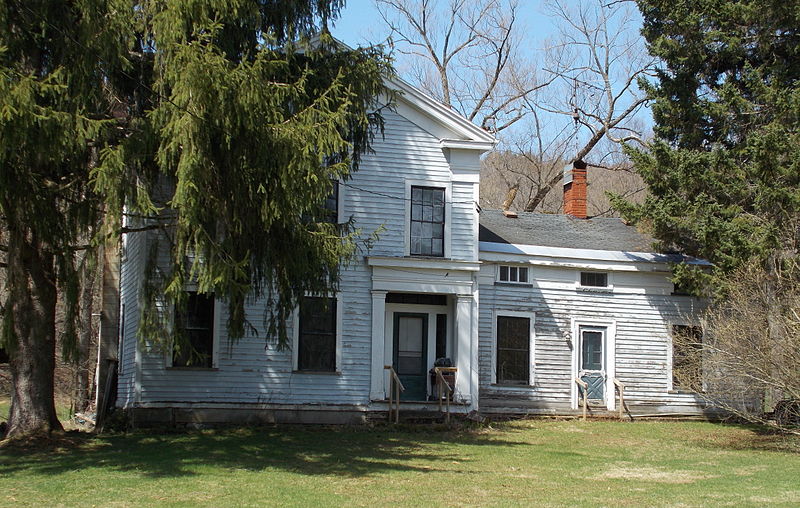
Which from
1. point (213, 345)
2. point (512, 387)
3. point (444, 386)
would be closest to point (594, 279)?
point (512, 387)

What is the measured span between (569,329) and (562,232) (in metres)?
2.75

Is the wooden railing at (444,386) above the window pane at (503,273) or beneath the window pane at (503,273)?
beneath

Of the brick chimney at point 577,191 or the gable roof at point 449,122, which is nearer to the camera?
the gable roof at point 449,122

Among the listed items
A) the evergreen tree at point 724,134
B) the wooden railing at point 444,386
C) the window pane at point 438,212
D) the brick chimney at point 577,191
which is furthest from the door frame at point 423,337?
the brick chimney at point 577,191

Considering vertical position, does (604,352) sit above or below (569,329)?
below

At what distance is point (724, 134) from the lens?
706 inches

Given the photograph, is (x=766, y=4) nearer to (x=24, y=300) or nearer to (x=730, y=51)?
(x=730, y=51)

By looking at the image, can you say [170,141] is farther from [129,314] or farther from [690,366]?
[690,366]

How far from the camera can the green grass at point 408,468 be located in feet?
32.9

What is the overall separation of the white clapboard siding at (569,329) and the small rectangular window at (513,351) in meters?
0.20

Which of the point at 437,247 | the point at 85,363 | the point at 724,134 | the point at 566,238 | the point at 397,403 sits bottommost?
the point at 397,403

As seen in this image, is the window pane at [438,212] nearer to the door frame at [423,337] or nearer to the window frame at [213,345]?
the door frame at [423,337]

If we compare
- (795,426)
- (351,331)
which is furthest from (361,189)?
(795,426)

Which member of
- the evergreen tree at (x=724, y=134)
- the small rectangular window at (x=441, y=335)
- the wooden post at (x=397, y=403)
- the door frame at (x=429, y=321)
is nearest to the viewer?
the evergreen tree at (x=724, y=134)
